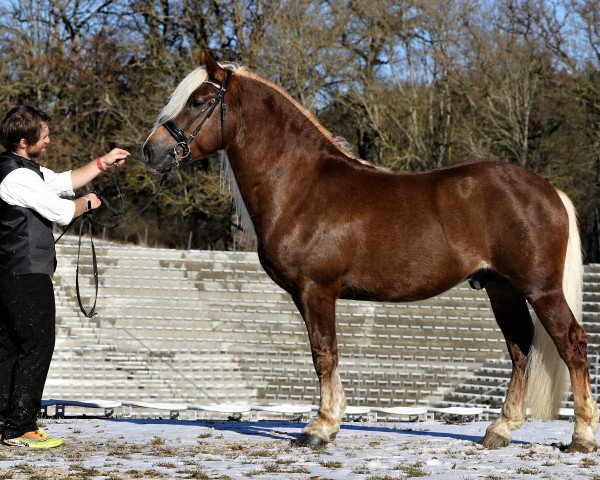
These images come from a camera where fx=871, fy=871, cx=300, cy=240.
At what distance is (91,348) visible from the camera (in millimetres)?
14062

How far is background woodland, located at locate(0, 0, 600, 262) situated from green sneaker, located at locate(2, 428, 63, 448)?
16564mm

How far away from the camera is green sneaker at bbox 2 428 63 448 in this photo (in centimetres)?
515

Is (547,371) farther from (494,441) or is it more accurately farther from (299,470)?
(299,470)

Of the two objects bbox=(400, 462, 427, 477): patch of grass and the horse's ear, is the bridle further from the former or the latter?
bbox=(400, 462, 427, 477): patch of grass

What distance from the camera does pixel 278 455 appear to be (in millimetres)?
5078

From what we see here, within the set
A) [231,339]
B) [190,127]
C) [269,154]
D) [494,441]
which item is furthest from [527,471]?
[231,339]

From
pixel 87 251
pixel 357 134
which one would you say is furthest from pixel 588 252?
pixel 87 251

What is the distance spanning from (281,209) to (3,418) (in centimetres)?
211

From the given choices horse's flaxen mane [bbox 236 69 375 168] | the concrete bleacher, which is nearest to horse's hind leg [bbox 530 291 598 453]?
horse's flaxen mane [bbox 236 69 375 168]

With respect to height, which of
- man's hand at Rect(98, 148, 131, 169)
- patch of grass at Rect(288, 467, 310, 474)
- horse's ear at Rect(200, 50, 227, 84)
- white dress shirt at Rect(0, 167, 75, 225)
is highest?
horse's ear at Rect(200, 50, 227, 84)

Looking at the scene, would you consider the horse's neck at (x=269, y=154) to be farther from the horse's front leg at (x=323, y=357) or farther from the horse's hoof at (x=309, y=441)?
the horse's hoof at (x=309, y=441)

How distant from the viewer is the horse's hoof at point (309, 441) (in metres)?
5.36

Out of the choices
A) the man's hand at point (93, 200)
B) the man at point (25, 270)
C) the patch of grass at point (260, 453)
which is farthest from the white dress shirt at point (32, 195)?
the patch of grass at point (260, 453)

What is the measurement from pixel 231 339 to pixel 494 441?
9398 millimetres
